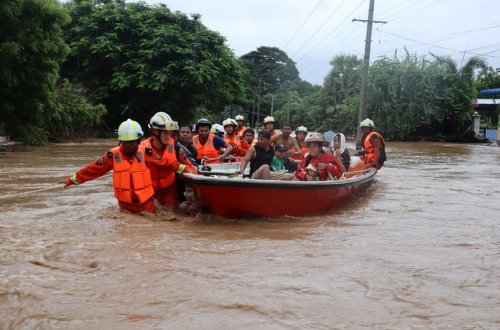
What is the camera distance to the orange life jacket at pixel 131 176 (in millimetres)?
5980

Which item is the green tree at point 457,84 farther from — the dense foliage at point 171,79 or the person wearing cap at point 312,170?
the person wearing cap at point 312,170

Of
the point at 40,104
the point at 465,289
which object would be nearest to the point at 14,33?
the point at 40,104

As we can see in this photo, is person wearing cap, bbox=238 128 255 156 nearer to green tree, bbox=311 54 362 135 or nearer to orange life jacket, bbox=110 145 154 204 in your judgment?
orange life jacket, bbox=110 145 154 204

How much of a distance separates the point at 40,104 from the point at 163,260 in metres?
14.2

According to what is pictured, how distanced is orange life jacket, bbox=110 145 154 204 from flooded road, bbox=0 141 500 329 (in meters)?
0.30

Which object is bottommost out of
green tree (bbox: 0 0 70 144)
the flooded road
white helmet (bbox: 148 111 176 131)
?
the flooded road

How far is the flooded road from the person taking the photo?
3615mm

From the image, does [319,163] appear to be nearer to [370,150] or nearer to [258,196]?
[258,196]

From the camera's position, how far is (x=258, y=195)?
21.4 ft

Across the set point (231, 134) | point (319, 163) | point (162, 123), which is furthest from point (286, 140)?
point (162, 123)

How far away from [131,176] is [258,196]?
1.58 m

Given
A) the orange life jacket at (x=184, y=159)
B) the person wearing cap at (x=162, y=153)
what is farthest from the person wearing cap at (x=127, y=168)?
the orange life jacket at (x=184, y=159)

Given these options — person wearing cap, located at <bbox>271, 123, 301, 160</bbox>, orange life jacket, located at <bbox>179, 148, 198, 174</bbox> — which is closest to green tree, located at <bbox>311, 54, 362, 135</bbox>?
person wearing cap, located at <bbox>271, 123, 301, 160</bbox>

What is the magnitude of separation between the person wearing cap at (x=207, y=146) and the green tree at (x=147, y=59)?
16.5 metres
